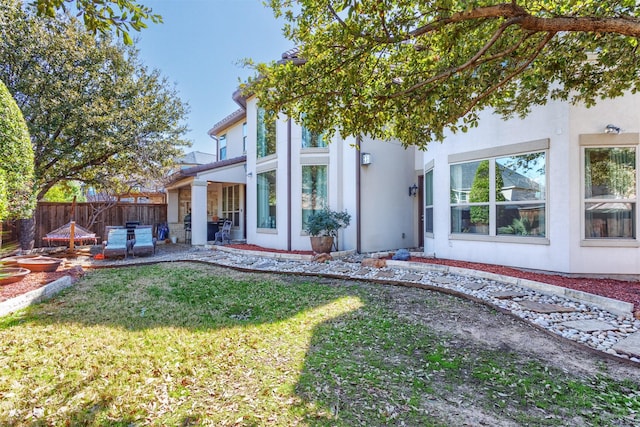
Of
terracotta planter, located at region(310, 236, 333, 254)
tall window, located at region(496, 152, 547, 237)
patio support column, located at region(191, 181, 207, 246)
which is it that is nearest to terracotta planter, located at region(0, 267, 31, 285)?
patio support column, located at region(191, 181, 207, 246)

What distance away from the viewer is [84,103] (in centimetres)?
1048

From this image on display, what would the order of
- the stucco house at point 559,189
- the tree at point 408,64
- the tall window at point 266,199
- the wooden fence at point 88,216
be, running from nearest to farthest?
1. the tree at point 408,64
2. the stucco house at point 559,189
3. the tall window at point 266,199
4. the wooden fence at point 88,216

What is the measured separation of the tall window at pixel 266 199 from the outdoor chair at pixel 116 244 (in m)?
4.64

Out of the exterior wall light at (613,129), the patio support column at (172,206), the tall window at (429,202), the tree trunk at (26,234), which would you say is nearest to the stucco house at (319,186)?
the tall window at (429,202)

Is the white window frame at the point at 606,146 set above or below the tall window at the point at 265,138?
below

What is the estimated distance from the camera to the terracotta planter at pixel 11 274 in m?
6.10

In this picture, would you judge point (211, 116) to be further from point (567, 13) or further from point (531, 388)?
point (531, 388)

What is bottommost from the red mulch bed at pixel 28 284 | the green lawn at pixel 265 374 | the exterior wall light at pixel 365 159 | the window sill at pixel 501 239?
the green lawn at pixel 265 374

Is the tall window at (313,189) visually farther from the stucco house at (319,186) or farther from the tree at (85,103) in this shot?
the tree at (85,103)

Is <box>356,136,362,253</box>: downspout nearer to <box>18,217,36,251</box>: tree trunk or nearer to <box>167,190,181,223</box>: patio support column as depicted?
<box>167,190,181,223</box>: patio support column

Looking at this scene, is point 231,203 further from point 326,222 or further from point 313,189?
point 326,222

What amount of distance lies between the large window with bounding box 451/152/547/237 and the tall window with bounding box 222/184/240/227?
10213 mm

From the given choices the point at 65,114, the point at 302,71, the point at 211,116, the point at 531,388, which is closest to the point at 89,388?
the point at 531,388

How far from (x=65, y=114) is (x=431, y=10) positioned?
38.4 feet
